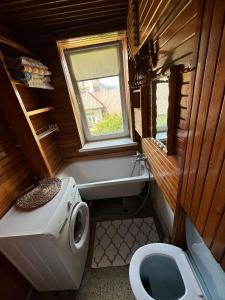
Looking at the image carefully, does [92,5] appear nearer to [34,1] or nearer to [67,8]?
[67,8]

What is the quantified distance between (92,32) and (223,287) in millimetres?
2633

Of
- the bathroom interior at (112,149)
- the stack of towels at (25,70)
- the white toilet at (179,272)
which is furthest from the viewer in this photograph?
the stack of towels at (25,70)

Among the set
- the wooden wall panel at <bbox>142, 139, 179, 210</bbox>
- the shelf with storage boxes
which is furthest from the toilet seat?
the shelf with storage boxes

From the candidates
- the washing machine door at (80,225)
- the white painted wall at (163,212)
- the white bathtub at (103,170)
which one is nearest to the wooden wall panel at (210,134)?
the white painted wall at (163,212)

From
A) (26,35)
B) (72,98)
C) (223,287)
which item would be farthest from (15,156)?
(223,287)

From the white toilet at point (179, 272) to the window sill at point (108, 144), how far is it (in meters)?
1.59

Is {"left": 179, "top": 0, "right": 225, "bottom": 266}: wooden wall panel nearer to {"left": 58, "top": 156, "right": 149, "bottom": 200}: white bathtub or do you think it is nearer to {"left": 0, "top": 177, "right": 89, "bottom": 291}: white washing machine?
{"left": 0, "top": 177, "right": 89, "bottom": 291}: white washing machine

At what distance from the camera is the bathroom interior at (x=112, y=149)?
2.15ft

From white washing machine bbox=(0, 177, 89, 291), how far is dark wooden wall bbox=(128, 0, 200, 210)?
35.3 inches

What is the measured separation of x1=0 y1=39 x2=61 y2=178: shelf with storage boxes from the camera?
4.97ft

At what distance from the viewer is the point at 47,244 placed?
112cm

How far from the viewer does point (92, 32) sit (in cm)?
196

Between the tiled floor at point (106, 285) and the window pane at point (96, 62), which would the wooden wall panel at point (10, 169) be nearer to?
the tiled floor at point (106, 285)

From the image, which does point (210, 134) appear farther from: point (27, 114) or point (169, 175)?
point (27, 114)
